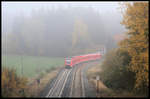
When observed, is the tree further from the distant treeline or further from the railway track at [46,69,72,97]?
the railway track at [46,69,72,97]

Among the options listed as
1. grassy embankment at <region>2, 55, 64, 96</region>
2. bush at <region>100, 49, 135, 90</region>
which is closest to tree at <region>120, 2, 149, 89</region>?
bush at <region>100, 49, 135, 90</region>

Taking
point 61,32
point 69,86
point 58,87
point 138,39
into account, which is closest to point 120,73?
point 138,39

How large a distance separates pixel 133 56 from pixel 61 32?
8.76 meters

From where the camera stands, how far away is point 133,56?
10.7m

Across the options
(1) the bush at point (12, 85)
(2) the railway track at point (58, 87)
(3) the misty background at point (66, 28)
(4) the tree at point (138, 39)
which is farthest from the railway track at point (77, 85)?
(4) the tree at point (138, 39)

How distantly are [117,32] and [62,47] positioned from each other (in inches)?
234

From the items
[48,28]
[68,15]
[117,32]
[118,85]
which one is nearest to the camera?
[118,85]

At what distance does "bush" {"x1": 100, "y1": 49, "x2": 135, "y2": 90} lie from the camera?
11891mm

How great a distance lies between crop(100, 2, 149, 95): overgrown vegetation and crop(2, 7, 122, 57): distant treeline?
1910 mm

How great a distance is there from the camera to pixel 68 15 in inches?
671

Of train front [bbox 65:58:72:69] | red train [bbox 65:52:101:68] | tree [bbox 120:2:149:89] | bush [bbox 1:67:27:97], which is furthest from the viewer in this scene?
train front [bbox 65:58:72:69]

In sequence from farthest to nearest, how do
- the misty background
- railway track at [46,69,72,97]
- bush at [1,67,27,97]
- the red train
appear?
the red train < the misty background < railway track at [46,69,72,97] < bush at [1,67,27,97]

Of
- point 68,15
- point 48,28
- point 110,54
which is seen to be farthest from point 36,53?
point 110,54

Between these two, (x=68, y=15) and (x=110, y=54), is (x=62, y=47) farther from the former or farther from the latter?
(x=110, y=54)
